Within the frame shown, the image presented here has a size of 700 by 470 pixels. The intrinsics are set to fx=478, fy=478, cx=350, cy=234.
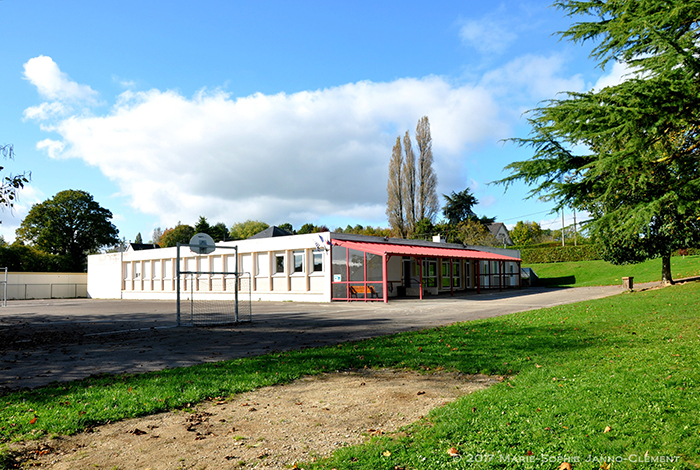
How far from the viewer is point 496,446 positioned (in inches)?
154

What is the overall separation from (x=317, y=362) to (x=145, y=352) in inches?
157

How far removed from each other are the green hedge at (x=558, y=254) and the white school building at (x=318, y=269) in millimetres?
8759

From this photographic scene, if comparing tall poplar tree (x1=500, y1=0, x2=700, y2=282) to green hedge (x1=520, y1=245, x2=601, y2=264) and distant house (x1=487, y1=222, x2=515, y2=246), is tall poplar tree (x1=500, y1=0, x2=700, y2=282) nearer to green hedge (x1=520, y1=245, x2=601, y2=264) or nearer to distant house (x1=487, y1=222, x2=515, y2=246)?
green hedge (x1=520, y1=245, x2=601, y2=264)

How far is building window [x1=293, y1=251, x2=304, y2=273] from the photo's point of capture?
28.8 meters

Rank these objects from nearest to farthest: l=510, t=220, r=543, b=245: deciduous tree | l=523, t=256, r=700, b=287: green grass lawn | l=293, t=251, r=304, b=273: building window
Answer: l=293, t=251, r=304, b=273: building window, l=523, t=256, r=700, b=287: green grass lawn, l=510, t=220, r=543, b=245: deciduous tree

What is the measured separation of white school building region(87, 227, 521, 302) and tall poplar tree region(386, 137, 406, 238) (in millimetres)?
13258

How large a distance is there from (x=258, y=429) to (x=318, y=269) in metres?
23.3

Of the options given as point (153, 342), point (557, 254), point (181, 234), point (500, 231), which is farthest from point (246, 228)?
point (153, 342)

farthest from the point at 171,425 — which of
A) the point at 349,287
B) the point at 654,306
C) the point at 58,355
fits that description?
the point at 349,287

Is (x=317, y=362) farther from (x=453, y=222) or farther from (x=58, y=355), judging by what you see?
(x=453, y=222)

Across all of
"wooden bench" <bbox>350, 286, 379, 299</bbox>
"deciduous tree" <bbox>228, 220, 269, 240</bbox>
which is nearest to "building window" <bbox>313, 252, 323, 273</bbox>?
"wooden bench" <bbox>350, 286, 379, 299</bbox>

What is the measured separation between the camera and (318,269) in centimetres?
2797

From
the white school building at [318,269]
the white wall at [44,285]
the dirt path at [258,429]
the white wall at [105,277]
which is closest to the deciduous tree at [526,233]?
the white school building at [318,269]

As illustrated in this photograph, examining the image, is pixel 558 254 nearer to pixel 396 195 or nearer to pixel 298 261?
pixel 396 195
